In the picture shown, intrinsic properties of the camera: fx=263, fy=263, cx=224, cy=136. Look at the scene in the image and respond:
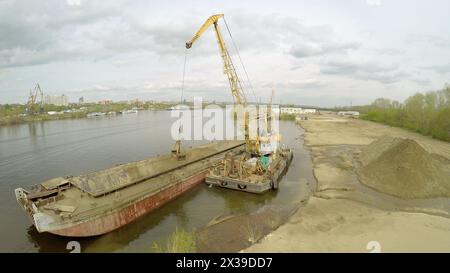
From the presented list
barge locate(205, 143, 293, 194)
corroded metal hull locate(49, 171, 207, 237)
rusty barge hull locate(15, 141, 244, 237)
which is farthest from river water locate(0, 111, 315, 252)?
rusty barge hull locate(15, 141, 244, 237)

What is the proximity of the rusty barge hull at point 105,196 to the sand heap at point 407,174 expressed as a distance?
1479cm

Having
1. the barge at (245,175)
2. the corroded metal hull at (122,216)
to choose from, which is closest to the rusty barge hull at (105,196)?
the corroded metal hull at (122,216)

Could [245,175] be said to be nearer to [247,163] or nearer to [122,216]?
[247,163]

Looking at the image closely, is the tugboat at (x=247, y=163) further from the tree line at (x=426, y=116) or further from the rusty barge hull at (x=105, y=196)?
the tree line at (x=426, y=116)

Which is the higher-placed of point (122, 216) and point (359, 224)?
point (122, 216)

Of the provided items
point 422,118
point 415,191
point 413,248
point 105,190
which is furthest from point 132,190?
point 422,118

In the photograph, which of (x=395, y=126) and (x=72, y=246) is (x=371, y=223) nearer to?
(x=72, y=246)

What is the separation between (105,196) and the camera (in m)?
16.6

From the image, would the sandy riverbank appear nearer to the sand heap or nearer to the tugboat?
the sand heap

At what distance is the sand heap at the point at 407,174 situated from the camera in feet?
64.5

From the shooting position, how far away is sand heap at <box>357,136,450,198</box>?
19672mm

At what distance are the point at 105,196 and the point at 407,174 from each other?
881 inches

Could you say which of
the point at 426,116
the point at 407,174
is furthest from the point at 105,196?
the point at 426,116

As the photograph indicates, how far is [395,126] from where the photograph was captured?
70562 millimetres
